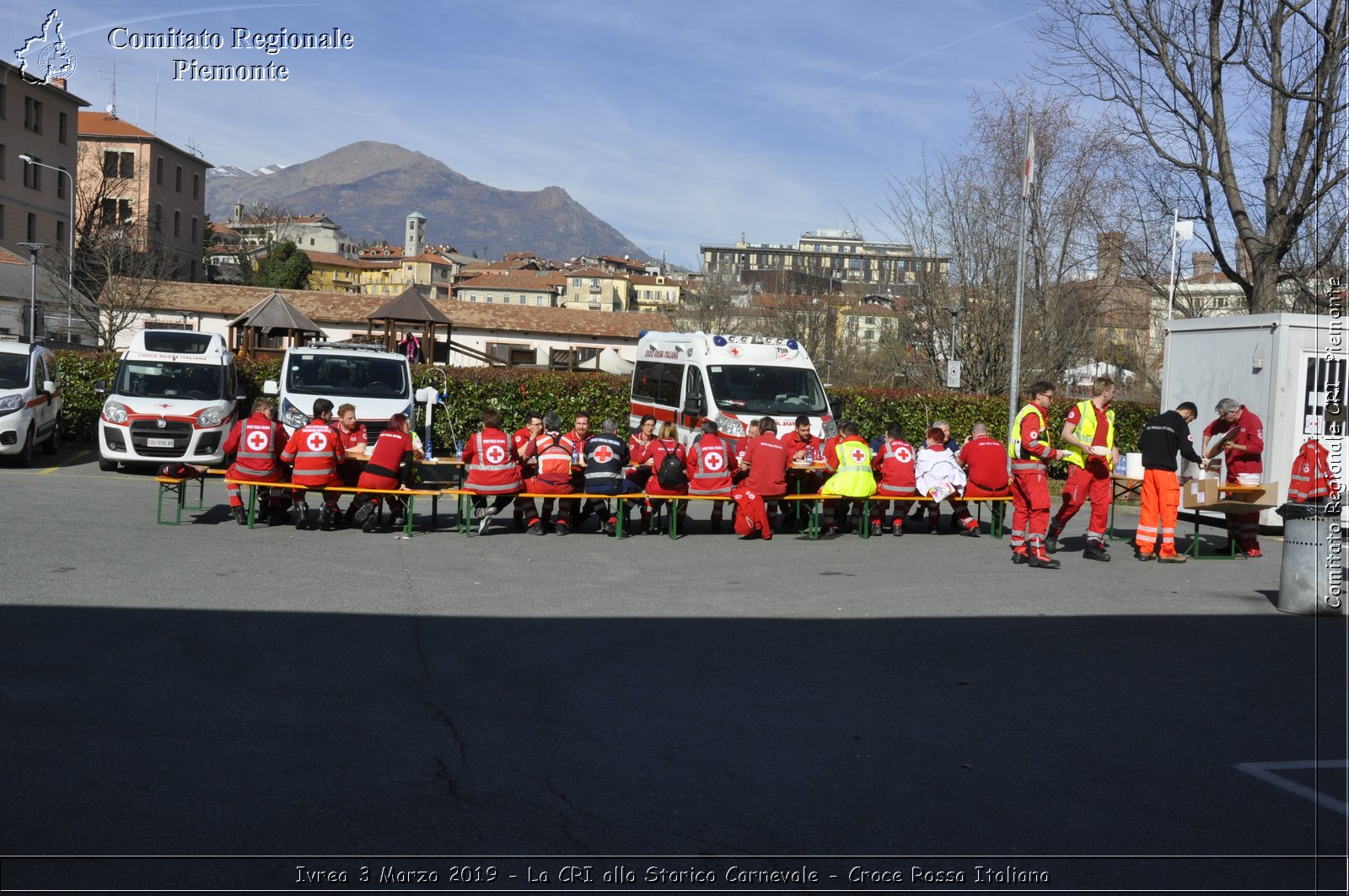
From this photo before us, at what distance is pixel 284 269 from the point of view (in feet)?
254

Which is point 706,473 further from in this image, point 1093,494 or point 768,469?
point 1093,494

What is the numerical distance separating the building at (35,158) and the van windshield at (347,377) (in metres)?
43.1

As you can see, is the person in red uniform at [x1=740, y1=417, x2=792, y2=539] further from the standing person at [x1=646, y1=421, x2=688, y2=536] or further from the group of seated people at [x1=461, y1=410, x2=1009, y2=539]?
the standing person at [x1=646, y1=421, x2=688, y2=536]

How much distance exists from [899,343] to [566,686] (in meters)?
→ 27.2

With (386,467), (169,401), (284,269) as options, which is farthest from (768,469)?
(284,269)

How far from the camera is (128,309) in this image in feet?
152

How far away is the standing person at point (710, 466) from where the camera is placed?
14922 mm

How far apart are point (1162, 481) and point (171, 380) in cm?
1562

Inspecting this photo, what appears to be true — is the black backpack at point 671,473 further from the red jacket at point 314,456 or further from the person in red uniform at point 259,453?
the person in red uniform at point 259,453

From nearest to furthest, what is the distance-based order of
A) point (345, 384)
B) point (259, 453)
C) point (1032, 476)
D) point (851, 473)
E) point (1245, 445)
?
point (1032, 476) → point (1245, 445) → point (259, 453) → point (851, 473) → point (345, 384)

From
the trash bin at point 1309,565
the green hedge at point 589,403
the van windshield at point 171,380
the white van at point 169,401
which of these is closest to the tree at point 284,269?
the green hedge at point 589,403

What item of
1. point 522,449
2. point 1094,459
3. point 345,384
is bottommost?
point 522,449

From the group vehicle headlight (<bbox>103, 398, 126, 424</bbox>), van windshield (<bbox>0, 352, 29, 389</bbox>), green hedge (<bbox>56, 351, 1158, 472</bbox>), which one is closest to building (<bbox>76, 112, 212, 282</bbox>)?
green hedge (<bbox>56, 351, 1158, 472</bbox>)

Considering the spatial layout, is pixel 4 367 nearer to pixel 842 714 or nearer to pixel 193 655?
pixel 193 655
